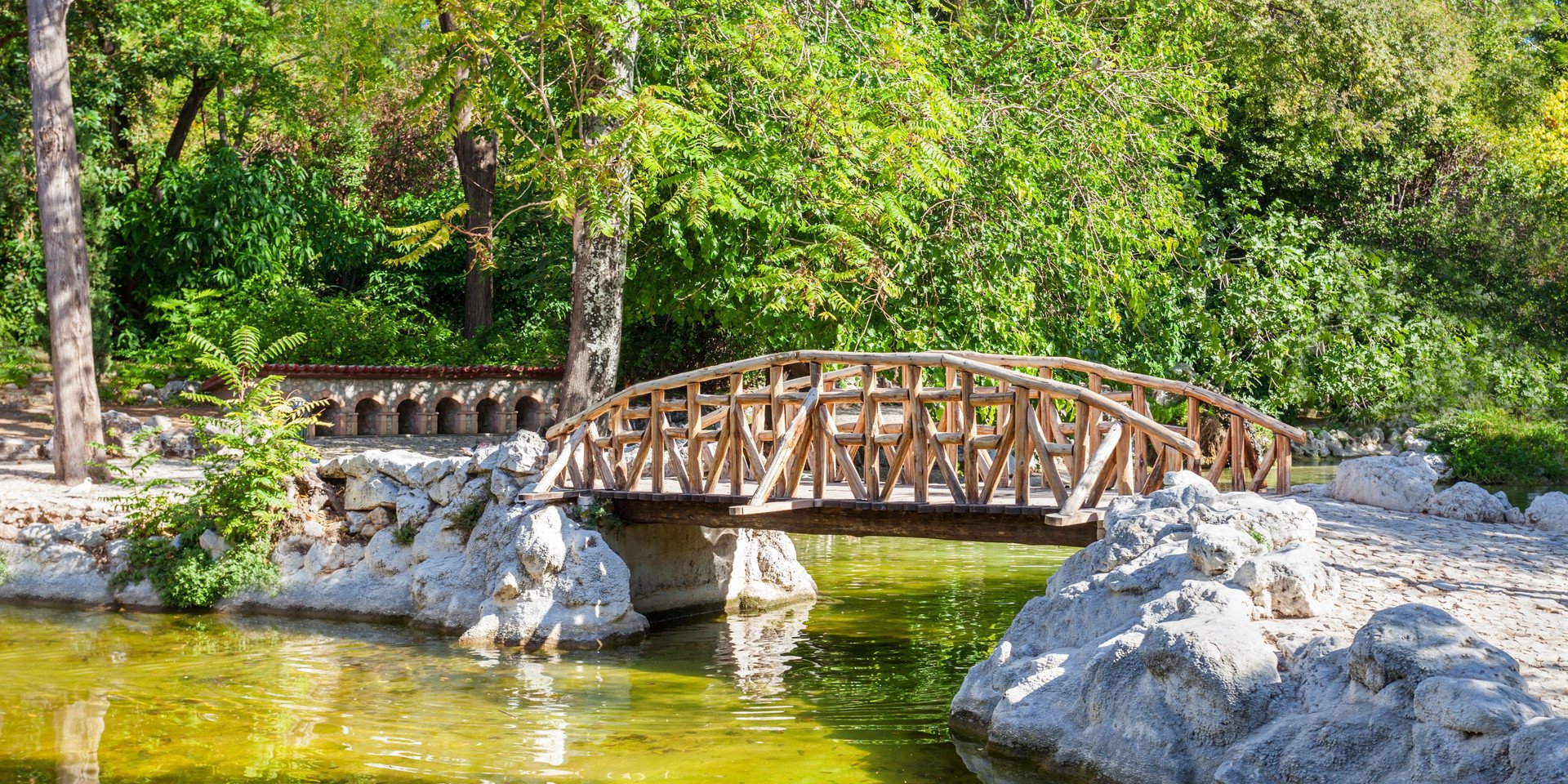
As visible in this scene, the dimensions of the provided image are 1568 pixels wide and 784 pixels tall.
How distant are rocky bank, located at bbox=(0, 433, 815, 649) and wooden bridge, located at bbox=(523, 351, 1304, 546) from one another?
22.2 inches

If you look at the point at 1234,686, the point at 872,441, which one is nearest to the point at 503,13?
the point at 872,441

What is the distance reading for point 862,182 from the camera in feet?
51.5

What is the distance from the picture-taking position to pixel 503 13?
13.4m

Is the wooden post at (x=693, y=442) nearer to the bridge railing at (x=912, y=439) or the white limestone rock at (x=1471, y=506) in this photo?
the bridge railing at (x=912, y=439)

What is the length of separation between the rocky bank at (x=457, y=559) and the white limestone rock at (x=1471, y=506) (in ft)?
19.8

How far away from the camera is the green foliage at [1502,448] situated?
22.3m

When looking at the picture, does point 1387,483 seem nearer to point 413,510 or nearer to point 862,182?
point 862,182

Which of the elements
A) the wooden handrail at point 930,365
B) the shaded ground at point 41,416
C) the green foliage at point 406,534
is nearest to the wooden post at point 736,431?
the wooden handrail at point 930,365

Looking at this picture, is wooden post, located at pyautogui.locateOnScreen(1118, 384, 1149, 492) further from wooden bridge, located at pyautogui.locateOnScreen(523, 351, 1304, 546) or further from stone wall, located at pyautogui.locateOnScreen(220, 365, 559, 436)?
stone wall, located at pyautogui.locateOnScreen(220, 365, 559, 436)

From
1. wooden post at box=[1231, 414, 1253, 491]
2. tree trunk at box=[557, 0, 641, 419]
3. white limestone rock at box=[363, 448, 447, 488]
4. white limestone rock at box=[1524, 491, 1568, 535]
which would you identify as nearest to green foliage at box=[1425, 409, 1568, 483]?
white limestone rock at box=[1524, 491, 1568, 535]

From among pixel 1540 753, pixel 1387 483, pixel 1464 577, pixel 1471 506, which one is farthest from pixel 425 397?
pixel 1540 753

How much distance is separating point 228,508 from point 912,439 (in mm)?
6904

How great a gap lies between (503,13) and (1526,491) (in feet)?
56.4

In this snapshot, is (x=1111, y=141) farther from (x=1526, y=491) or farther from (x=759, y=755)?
(x=759, y=755)
